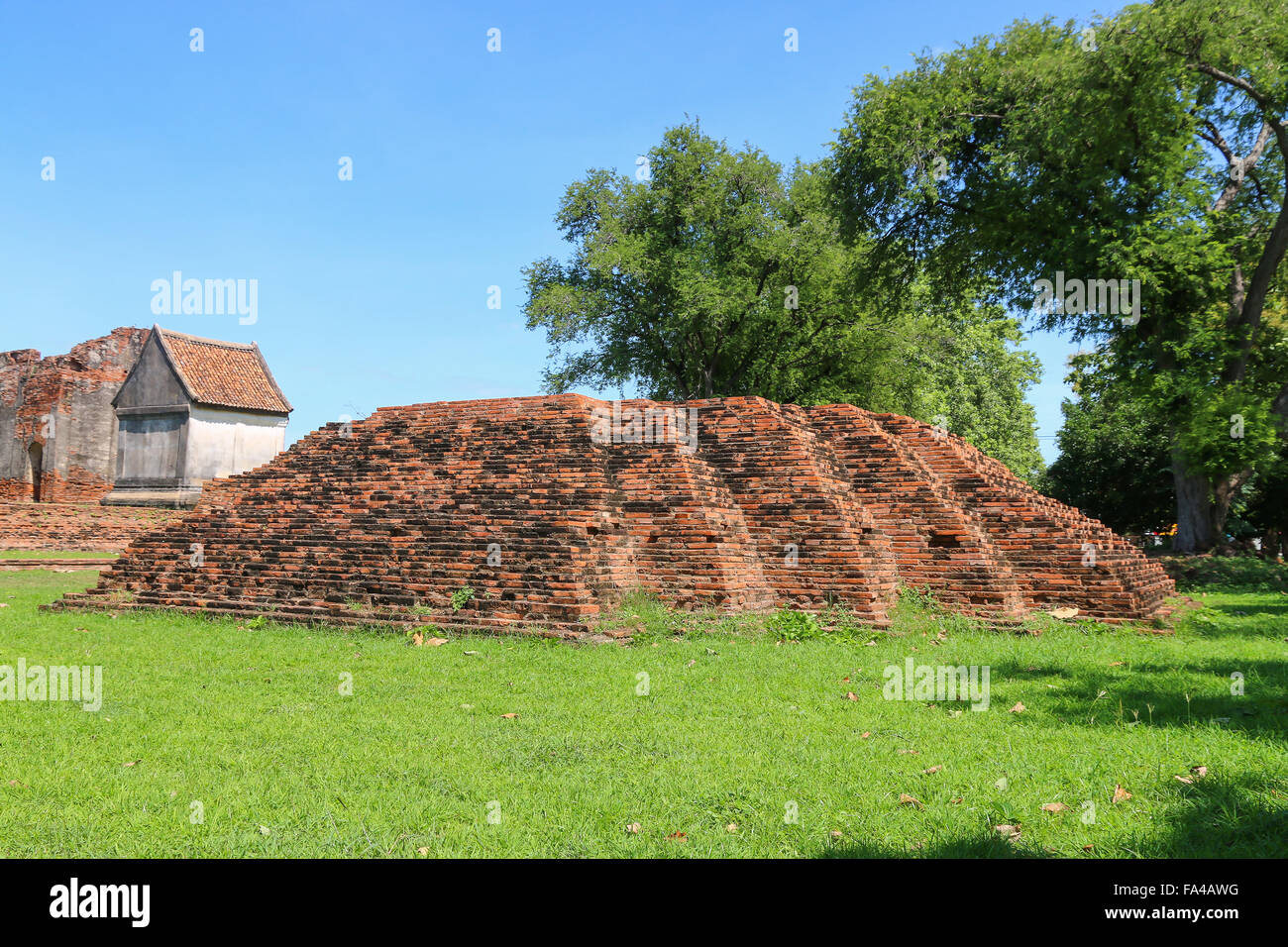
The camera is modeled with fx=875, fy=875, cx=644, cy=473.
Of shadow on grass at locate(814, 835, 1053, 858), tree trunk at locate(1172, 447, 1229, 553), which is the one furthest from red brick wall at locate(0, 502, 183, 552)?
tree trunk at locate(1172, 447, 1229, 553)

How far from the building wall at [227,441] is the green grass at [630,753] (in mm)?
22735

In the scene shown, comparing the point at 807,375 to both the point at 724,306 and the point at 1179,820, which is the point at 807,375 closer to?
the point at 724,306

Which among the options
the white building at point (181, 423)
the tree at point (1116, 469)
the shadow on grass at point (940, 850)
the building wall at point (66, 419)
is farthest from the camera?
the building wall at point (66, 419)

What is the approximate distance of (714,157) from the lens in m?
28.0

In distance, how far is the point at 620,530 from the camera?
35.0 feet

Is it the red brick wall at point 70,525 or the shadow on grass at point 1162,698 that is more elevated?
the red brick wall at point 70,525

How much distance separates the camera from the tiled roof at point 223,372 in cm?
3028

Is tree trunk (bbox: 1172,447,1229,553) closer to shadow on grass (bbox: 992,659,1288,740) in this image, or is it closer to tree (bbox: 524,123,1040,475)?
tree (bbox: 524,123,1040,475)

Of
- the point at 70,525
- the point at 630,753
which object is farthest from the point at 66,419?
the point at 630,753

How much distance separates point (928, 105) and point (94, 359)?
3054 centimetres

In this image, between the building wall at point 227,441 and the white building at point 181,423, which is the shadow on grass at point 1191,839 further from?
the white building at point 181,423

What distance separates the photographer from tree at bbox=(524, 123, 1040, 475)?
2642cm

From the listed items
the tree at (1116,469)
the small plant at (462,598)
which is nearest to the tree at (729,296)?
the tree at (1116,469)

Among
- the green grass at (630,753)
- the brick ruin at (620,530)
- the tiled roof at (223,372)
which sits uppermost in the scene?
the tiled roof at (223,372)
